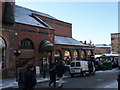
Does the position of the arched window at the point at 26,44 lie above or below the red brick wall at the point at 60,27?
below

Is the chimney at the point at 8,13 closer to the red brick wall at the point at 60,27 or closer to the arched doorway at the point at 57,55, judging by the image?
the arched doorway at the point at 57,55

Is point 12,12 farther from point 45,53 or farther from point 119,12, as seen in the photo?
point 119,12

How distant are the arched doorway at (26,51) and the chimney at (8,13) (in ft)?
10.2

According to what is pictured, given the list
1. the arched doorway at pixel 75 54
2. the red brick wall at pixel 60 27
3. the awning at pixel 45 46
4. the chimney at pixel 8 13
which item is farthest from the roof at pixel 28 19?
the arched doorway at pixel 75 54

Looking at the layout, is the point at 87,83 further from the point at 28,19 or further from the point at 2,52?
the point at 28,19

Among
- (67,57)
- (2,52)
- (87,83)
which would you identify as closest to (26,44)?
(2,52)

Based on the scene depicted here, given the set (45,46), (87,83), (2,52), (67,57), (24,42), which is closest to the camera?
(87,83)

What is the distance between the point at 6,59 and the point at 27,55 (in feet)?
11.2

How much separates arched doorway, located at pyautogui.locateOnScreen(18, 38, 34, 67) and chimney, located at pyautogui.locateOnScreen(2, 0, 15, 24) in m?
3.12

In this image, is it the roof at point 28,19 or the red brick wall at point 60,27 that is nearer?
the roof at point 28,19

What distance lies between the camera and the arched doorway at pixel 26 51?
76.1ft

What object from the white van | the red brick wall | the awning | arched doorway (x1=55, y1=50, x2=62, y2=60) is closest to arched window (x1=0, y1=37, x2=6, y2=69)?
the awning

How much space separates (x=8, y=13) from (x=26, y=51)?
5.05 metres

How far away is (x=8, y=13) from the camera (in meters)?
21.2
